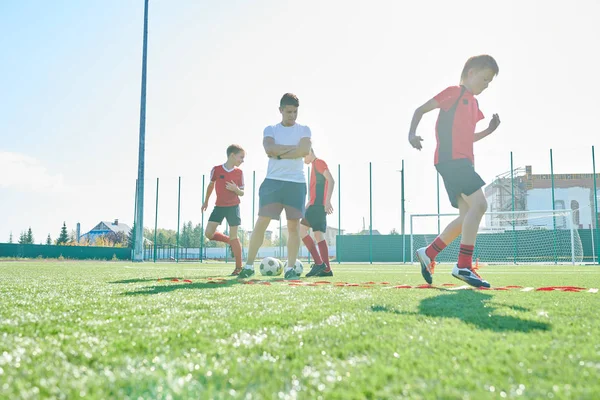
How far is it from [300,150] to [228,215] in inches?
98.3

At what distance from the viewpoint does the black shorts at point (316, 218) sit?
6822 mm

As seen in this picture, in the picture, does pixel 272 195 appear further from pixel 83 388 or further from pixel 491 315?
pixel 83 388

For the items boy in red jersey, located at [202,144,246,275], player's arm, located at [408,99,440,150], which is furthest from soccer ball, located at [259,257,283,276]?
player's arm, located at [408,99,440,150]

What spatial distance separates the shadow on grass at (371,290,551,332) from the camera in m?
1.83

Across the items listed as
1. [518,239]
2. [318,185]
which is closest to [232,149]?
[318,185]

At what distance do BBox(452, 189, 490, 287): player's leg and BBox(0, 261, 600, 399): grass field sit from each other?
144cm

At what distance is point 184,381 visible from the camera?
1.06 meters

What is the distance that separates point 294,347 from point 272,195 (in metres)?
3.80

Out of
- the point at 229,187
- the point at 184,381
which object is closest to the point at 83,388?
the point at 184,381

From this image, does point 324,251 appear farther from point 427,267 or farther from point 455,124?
point 455,124

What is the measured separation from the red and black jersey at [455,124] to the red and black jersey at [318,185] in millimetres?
2835

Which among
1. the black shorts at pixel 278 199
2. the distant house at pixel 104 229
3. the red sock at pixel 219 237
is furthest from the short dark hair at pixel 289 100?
the distant house at pixel 104 229

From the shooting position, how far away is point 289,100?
518 centimetres

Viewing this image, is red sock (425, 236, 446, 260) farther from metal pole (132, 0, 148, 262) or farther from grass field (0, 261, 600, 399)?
metal pole (132, 0, 148, 262)
